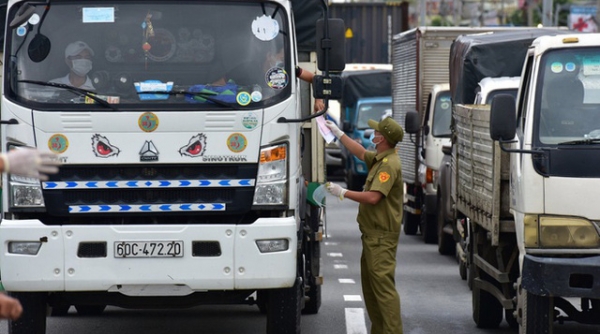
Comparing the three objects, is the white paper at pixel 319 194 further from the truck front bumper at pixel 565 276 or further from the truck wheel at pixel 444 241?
the truck wheel at pixel 444 241

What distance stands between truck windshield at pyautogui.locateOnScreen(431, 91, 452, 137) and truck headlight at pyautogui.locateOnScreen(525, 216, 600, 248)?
34.8 feet

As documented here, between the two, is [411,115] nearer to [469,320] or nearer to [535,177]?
[469,320]

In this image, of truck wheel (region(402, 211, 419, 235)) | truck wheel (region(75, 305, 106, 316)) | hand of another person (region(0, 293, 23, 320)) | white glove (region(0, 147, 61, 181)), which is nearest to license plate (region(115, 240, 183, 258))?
truck wheel (region(75, 305, 106, 316))

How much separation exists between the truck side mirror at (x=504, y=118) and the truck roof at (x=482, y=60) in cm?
701

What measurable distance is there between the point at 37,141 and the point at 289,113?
1.67m

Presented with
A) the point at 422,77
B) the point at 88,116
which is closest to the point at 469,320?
the point at 88,116

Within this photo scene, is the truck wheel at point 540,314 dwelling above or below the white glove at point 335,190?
below

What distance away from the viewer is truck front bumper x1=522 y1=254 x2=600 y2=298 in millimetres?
8164

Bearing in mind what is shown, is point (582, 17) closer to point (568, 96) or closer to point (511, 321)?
point (511, 321)

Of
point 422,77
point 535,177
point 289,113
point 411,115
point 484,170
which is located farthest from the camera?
point 422,77

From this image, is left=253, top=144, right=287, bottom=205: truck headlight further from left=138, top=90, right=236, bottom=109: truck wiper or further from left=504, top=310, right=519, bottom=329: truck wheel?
left=504, top=310, right=519, bottom=329: truck wheel

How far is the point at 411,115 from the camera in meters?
17.3

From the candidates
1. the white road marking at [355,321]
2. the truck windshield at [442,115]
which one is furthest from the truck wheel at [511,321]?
the truck windshield at [442,115]

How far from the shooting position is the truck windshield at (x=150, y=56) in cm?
903
